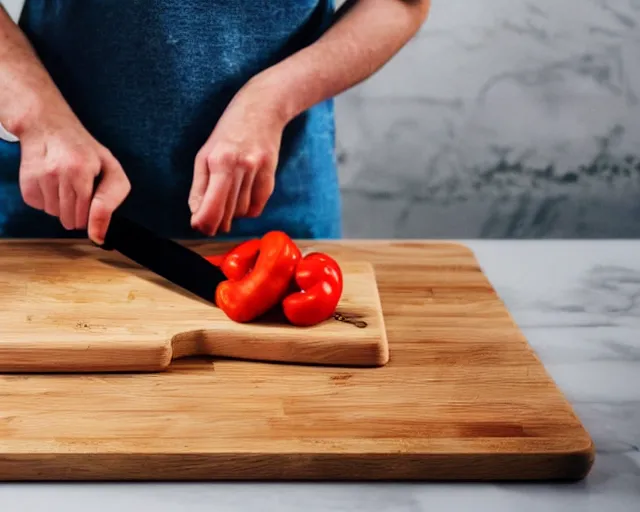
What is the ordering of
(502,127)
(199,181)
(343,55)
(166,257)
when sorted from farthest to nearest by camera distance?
(502,127)
(343,55)
(199,181)
(166,257)

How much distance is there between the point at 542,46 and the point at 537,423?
1259 mm

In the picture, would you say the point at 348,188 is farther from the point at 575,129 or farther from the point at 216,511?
the point at 216,511

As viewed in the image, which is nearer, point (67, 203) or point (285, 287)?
point (285, 287)

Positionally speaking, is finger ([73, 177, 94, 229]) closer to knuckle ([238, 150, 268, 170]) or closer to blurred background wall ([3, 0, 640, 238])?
knuckle ([238, 150, 268, 170])

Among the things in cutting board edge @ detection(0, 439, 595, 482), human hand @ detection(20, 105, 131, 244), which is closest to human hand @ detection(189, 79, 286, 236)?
human hand @ detection(20, 105, 131, 244)

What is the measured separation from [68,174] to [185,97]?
0.28 m

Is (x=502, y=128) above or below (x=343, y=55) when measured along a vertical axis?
below

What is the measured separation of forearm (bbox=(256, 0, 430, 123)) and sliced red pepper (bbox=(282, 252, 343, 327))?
37 centimetres

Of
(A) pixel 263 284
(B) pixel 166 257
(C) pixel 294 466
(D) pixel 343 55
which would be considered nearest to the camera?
(C) pixel 294 466

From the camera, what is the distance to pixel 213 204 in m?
1.19

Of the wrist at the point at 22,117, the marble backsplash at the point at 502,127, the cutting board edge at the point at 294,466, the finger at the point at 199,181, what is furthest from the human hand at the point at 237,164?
the marble backsplash at the point at 502,127

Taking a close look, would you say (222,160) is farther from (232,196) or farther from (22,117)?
(22,117)

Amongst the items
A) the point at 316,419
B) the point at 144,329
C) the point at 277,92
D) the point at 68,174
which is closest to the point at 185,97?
the point at 277,92

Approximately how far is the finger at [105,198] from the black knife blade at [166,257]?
1 cm
